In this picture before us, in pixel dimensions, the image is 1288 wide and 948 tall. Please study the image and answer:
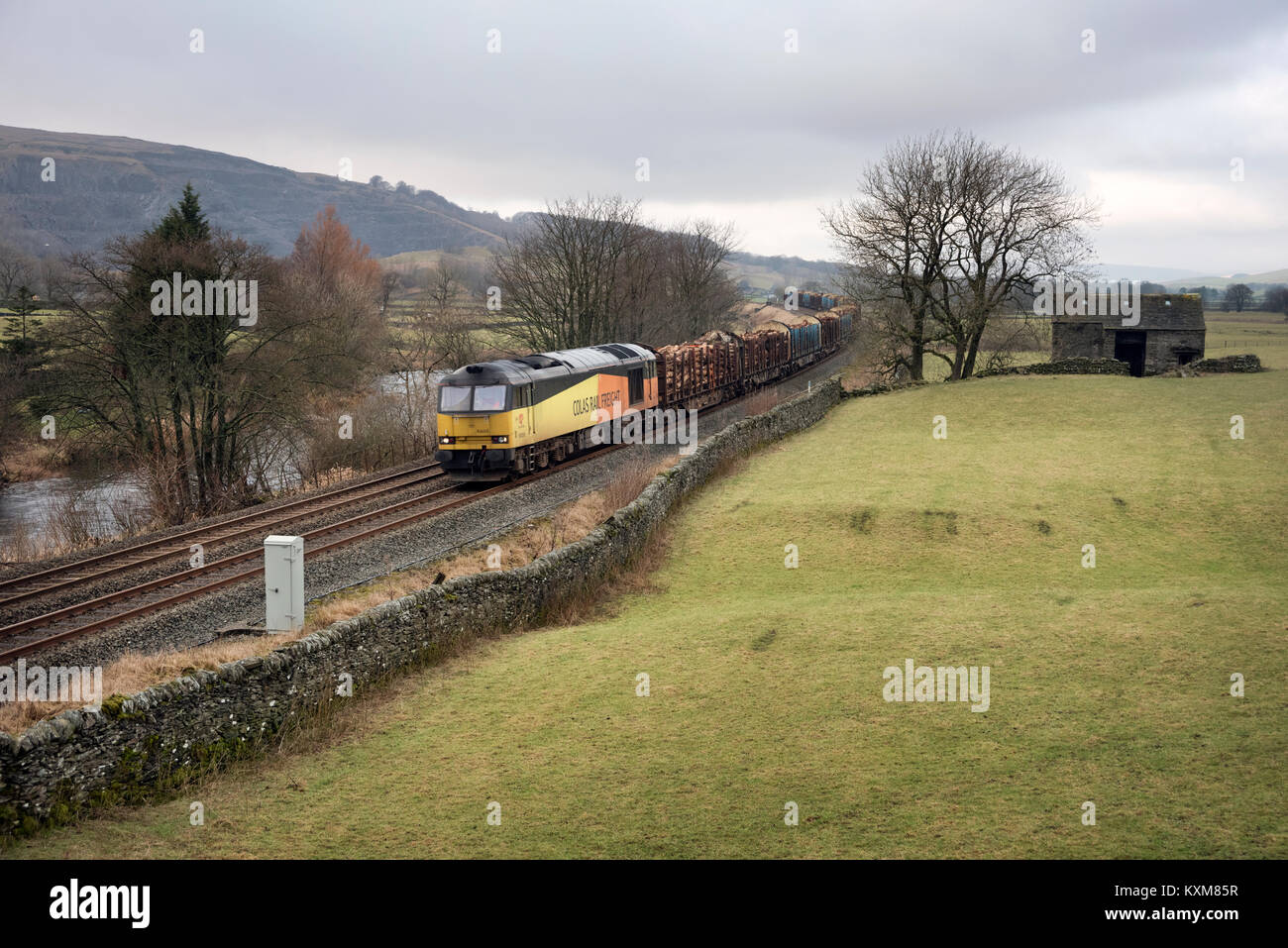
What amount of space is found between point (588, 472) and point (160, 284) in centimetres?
1575

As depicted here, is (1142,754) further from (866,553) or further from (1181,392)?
(1181,392)

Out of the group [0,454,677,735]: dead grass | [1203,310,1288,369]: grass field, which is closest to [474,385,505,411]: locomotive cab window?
[0,454,677,735]: dead grass

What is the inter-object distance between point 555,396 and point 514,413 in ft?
8.96

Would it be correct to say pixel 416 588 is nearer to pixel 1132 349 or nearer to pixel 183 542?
pixel 183 542

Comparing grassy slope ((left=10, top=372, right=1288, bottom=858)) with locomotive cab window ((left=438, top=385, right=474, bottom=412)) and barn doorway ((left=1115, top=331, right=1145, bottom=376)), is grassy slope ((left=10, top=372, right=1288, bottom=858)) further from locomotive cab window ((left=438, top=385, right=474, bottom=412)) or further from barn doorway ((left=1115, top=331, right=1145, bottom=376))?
barn doorway ((left=1115, top=331, right=1145, bottom=376))

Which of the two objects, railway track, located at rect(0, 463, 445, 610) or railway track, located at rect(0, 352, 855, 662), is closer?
railway track, located at rect(0, 352, 855, 662)

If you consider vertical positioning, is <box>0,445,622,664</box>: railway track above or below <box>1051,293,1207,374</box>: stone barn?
below

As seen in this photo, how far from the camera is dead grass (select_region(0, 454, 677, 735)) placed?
32.2 feet

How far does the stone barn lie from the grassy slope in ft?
84.5

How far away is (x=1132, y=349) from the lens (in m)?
44.7

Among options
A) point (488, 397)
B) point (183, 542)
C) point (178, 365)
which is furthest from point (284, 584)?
point (178, 365)

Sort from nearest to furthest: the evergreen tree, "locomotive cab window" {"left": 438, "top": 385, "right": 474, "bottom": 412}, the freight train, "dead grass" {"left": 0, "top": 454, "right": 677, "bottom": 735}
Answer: "dead grass" {"left": 0, "top": 454, "right": 677, "bottom": 735}, the freight train, "locomotive cab window" {"left": 438, "top": 385, "right": 474, "bottom": 412}, the evergreen tree

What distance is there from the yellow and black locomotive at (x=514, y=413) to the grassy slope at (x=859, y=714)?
7199 millimetres

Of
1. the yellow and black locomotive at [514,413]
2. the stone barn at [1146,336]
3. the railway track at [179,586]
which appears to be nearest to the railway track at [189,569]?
the railway track at [179,586]
